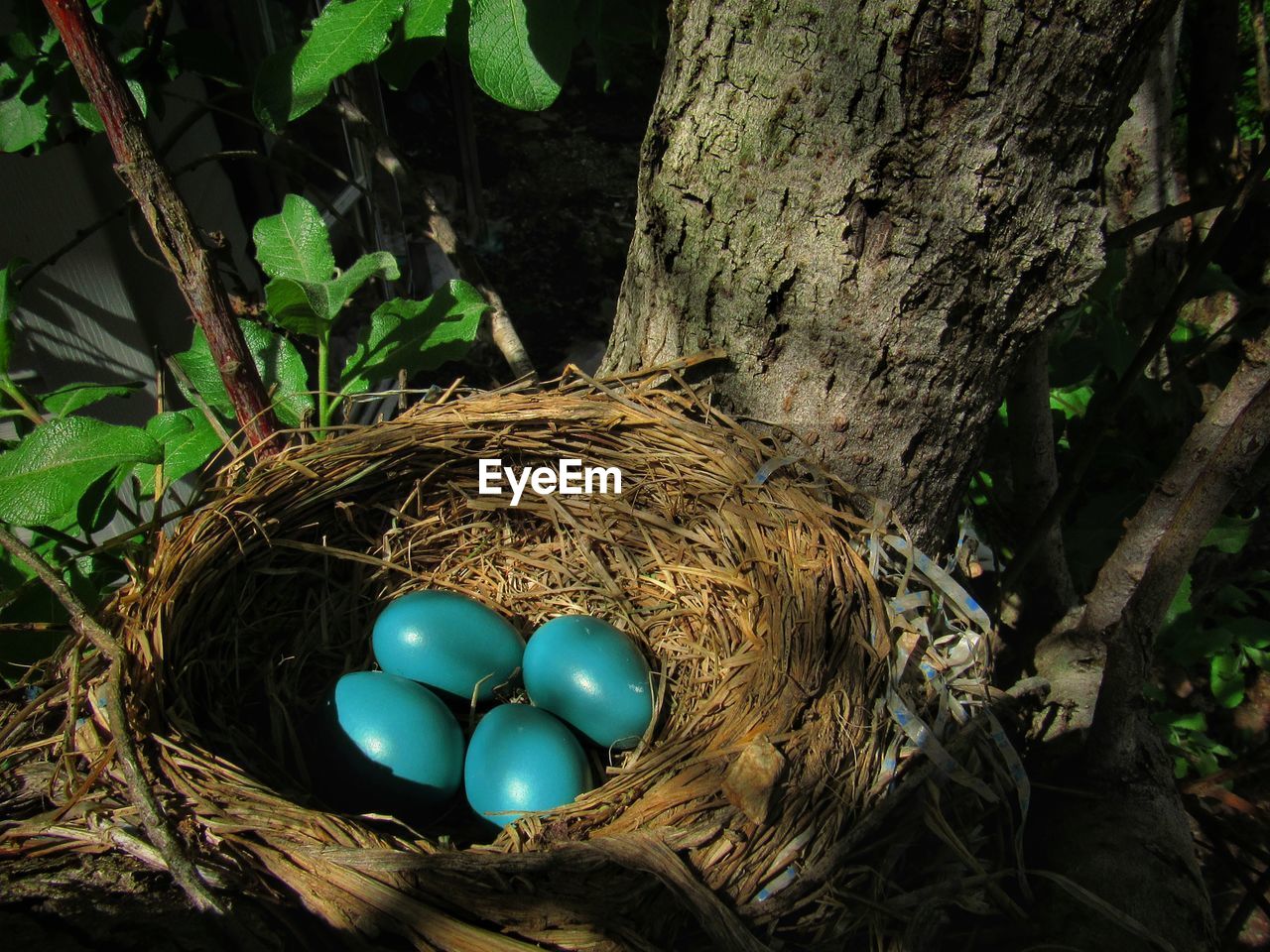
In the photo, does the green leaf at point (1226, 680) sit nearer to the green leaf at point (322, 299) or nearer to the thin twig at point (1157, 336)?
the thin twig at point (1157, 336)

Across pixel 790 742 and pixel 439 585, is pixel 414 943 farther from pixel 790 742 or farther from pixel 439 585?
pixel 439 585

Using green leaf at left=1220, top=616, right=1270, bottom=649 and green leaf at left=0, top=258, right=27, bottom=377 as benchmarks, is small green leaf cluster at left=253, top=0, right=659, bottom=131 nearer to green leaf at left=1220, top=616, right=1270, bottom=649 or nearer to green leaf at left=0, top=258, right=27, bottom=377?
green leaf at left=0, top=258, right=27, bottom=377

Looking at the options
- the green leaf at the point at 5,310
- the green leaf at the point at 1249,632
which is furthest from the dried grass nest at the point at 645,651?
the green leaf at the point at 1249,632

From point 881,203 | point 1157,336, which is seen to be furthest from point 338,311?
point 1157,336

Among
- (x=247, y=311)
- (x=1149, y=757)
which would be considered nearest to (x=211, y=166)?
(x=247, y=311)

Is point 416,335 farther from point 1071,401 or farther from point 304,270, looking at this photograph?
point 1071,401

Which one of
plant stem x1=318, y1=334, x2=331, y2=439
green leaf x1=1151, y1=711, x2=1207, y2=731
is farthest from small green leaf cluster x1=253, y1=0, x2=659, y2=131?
green leaf x1=1151, y1=711, x2=1207, y2=731

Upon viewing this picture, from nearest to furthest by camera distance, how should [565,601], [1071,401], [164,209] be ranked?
[164,209], [565,601], [1071,401]
